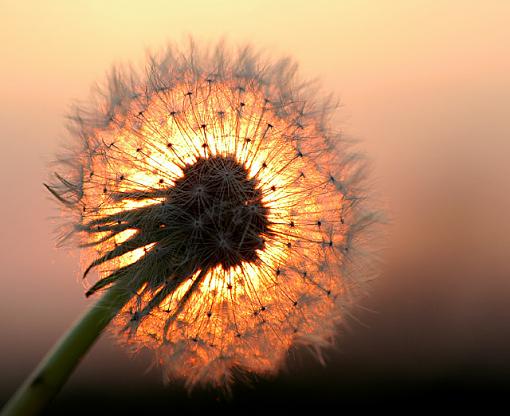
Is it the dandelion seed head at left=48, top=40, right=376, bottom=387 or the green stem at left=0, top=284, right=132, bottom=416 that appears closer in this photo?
the green stem at left=0, top=284, right=132, bottom=416

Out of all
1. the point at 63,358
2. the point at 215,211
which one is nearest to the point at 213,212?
the point at 215,211

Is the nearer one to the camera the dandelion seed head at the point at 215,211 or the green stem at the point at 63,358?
the green stem at the point at 63,358

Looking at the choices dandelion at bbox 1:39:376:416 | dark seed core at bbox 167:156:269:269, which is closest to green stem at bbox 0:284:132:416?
dandelion at bbox 1:39:376:416

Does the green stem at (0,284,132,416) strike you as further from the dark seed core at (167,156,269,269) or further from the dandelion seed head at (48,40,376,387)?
the dark seed core at (167,156,269,269)

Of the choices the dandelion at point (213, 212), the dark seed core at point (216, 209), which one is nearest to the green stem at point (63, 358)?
the dandelion at point (213, 212)

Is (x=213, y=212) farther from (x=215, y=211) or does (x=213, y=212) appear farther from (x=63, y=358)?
(x=63, y=358)

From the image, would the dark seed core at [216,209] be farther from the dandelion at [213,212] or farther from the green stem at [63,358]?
the green stem at [63,358]
